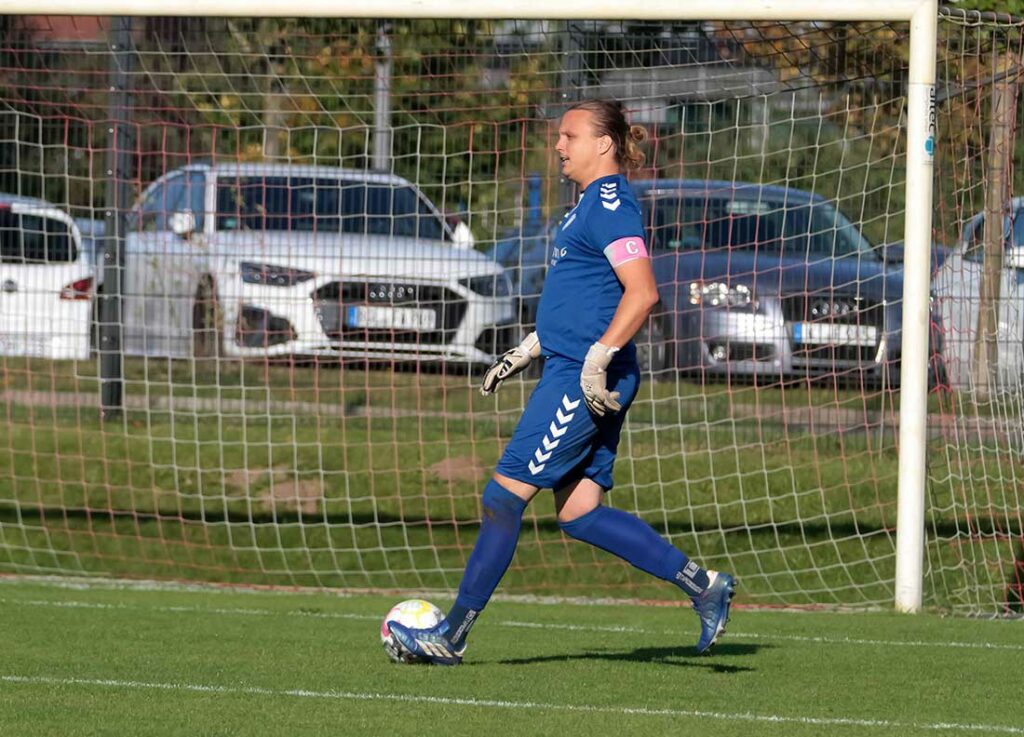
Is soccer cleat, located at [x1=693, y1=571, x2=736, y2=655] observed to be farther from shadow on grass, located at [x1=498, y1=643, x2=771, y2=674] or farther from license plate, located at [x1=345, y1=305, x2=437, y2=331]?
license plate, located at [x1=345, y1=305, x2=437, y2=331]

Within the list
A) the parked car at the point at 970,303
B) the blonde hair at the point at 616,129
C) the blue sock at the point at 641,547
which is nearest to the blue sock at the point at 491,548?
the blue sock at the point at 641,547

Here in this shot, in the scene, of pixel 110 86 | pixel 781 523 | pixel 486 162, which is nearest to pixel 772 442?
pixel 781 523

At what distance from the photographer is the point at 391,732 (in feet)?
15.5

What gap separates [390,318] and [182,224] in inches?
55.5

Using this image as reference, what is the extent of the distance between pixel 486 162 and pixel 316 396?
171 centimetres

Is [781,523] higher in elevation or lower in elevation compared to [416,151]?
lower

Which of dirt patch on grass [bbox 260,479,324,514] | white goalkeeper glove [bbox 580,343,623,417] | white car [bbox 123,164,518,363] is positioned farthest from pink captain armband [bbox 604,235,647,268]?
dirt patch on grass [bbox 260,479,324,514]

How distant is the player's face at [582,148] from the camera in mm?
5848

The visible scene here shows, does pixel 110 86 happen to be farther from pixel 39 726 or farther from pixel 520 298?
pixel 39 726

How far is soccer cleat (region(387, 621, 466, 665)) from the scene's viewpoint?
232 inches

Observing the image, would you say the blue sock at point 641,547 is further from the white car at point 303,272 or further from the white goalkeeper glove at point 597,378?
the white car at point 303,272

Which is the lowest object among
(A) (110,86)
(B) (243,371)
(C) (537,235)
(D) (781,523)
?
(D) (781,523)

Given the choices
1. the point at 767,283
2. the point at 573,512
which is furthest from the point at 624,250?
the point at 767,283

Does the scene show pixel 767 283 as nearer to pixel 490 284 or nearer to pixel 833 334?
pixel 833 334
